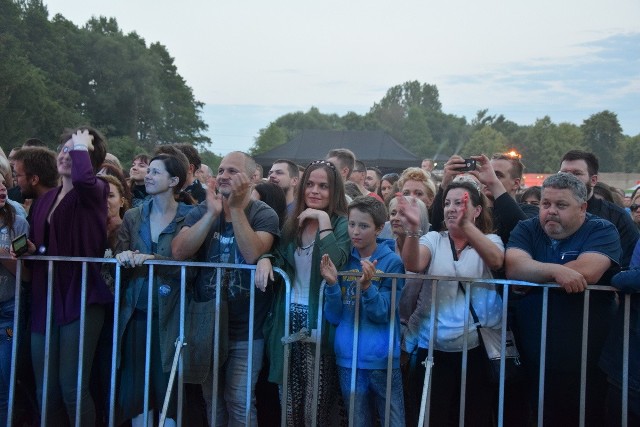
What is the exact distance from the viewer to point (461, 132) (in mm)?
160750

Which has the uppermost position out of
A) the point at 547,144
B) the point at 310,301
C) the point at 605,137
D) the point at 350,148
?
the point at 605,137

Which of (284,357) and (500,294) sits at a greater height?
(500,294)

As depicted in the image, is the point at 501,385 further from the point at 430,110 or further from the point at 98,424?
the point at 430,110

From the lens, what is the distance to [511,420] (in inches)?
191

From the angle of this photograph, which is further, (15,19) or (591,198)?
(15,19)

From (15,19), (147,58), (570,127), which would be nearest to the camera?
(15,19)

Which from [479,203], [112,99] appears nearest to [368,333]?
[479,203]

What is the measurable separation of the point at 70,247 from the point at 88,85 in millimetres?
65484

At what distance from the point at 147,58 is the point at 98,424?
69.9 m

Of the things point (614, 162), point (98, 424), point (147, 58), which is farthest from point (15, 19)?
point (614, 162)

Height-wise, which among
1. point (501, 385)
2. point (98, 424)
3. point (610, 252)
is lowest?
point (98, 424)

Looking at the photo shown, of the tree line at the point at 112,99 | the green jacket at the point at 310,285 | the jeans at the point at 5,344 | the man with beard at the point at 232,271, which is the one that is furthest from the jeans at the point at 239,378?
the tree line at the point at 112,99

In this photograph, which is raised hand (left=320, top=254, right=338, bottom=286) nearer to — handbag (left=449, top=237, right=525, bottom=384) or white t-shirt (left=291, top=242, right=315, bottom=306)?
white t-shirt (left=291, top=242, right=315, bottom=306)

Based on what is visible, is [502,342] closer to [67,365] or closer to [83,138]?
[67,365]
